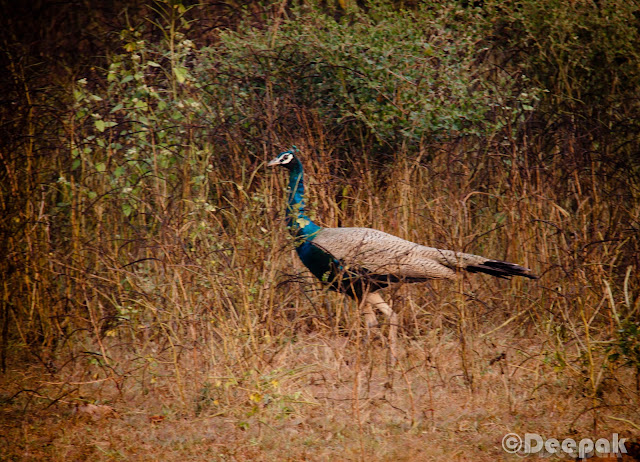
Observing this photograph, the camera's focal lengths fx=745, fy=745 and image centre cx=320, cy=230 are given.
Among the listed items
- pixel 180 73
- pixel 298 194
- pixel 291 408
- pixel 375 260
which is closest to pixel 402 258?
pixel 375 260

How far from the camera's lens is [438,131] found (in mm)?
6324

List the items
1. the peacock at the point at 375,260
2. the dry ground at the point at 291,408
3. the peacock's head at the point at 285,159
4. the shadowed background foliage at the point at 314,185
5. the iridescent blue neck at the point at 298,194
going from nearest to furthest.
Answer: the dry ground at the point at 291,408
the shadowed background foliage at the point at 314,185
the peacock at the point at 375,260
the iridescent blue neck at the point at 298,194
the peacock's head at the point at 285,159

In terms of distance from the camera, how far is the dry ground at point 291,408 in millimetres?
3623

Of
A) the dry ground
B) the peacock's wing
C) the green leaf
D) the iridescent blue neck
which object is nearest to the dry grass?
the dry ground

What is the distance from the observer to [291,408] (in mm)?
3949

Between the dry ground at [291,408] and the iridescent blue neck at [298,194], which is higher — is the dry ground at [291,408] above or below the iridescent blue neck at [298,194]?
below

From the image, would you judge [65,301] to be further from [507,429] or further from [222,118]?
[507,429]

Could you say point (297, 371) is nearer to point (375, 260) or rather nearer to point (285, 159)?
point (375, 260)

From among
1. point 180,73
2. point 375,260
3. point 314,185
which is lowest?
point 375,260

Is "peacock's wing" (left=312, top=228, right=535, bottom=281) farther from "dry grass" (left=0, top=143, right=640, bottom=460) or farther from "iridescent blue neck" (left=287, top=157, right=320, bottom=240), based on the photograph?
"dry grass" (left=0, top=143, right=640, bottom=460)

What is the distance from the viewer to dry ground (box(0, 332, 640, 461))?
362 centimetres

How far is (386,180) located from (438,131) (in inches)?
24.0

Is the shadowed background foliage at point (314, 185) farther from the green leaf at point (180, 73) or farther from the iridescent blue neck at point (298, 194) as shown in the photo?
the iridescent blue neck at point (298, 194)

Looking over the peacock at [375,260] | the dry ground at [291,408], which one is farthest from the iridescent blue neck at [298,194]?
the dry ground at [291,408]
